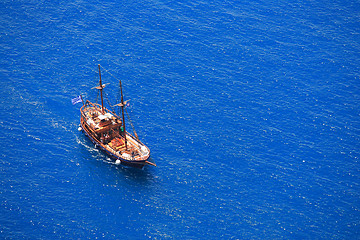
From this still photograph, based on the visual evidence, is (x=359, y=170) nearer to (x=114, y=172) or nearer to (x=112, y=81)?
(x=114, y=172)

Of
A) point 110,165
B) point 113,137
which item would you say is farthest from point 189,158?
point 113,137

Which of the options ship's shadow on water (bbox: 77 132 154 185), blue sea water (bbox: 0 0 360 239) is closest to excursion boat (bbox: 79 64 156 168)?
ship's shadow on water (bbox: 77 132 154 185)

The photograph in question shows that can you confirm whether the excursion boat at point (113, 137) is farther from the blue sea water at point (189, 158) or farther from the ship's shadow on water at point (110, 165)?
the blue sea water at point (189, 158)

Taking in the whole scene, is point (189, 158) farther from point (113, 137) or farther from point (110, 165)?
point (113, 137)

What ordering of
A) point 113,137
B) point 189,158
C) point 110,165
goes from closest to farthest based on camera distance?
point 110,165 < point 189,158 < point 113,137

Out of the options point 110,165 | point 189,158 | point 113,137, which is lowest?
point 110,165

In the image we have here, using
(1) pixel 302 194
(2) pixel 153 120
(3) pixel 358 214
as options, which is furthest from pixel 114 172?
(3) pixel 358 214

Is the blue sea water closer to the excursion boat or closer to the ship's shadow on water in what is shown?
the ship's shadow on water

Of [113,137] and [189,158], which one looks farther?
[113,137]
